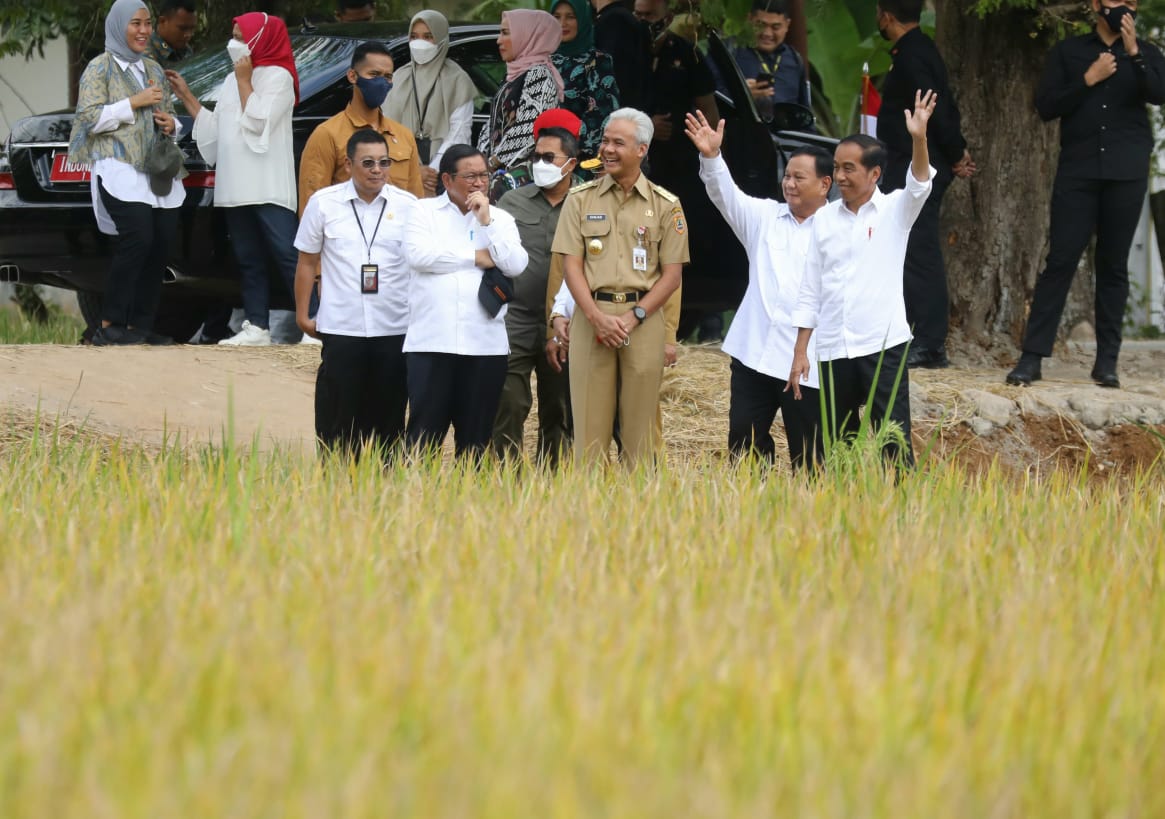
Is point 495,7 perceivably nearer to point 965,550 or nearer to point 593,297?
point 593,297

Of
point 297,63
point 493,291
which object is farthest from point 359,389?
point 297,63

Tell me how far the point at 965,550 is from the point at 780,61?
7.02 m

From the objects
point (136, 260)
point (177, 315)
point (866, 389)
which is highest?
point (136, 260)

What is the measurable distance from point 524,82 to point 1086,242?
9.90 ft

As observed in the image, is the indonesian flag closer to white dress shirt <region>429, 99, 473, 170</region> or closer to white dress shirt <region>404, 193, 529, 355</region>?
white dress shirt <region>429, 99, 473, 170</region>

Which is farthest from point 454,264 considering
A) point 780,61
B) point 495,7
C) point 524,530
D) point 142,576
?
point 495,7

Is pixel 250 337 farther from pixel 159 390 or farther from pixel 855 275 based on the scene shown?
pixel 855 275

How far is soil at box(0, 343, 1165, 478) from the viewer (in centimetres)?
761

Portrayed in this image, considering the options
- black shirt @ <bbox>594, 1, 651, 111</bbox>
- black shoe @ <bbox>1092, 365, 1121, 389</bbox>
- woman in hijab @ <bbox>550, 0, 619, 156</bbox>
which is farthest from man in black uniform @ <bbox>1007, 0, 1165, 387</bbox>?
woman in hijab @ <bbox>550, 0, 619, 156</bbox>

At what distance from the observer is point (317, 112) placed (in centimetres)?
929

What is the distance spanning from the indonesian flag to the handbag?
4.70 meters

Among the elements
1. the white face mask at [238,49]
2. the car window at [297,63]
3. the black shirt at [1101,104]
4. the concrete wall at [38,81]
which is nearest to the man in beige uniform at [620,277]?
the white face mask at [238,49]

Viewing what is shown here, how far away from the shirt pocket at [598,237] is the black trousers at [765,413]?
0.68 m

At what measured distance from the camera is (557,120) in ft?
23.4
